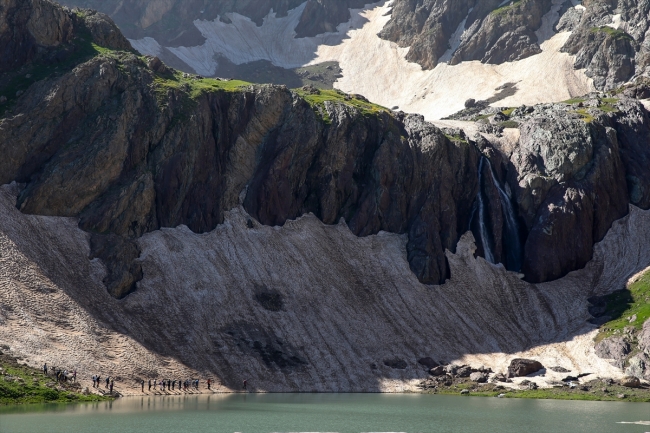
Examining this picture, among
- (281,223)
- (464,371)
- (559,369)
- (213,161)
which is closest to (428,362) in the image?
(464,371)

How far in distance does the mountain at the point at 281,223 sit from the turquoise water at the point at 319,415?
48.5 ft

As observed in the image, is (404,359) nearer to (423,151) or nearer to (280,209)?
(280,209)

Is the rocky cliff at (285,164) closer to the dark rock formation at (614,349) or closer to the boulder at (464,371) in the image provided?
the boulder at (464,371)

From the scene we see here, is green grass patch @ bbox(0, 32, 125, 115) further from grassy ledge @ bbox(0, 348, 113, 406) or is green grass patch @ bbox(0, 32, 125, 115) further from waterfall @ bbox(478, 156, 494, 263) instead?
waterfall @ bbox(478, 156, 494, 263)

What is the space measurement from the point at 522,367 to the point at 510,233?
120 feet

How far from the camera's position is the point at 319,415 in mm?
78125

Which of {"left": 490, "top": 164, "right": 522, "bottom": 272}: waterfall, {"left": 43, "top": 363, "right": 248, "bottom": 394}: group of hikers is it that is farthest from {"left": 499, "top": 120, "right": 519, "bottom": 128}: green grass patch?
{"left": 43, "top": 363, "right": 248, "bottom": 394}: group of hikers

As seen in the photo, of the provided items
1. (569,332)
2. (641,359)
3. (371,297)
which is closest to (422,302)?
(371,297)

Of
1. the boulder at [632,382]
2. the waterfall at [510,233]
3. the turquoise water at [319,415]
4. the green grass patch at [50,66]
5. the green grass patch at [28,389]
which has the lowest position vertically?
the turquoise water at [319,415]

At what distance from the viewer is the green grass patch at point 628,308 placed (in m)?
121

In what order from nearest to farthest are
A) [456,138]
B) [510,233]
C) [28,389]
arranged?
[28,389] < [510,233] < [456,138]

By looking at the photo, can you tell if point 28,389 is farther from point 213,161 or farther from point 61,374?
point 213,161

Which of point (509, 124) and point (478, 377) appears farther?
point (509, 124)

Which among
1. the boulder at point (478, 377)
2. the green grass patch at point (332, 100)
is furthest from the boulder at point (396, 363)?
the green grass patch at point (332, 100)
